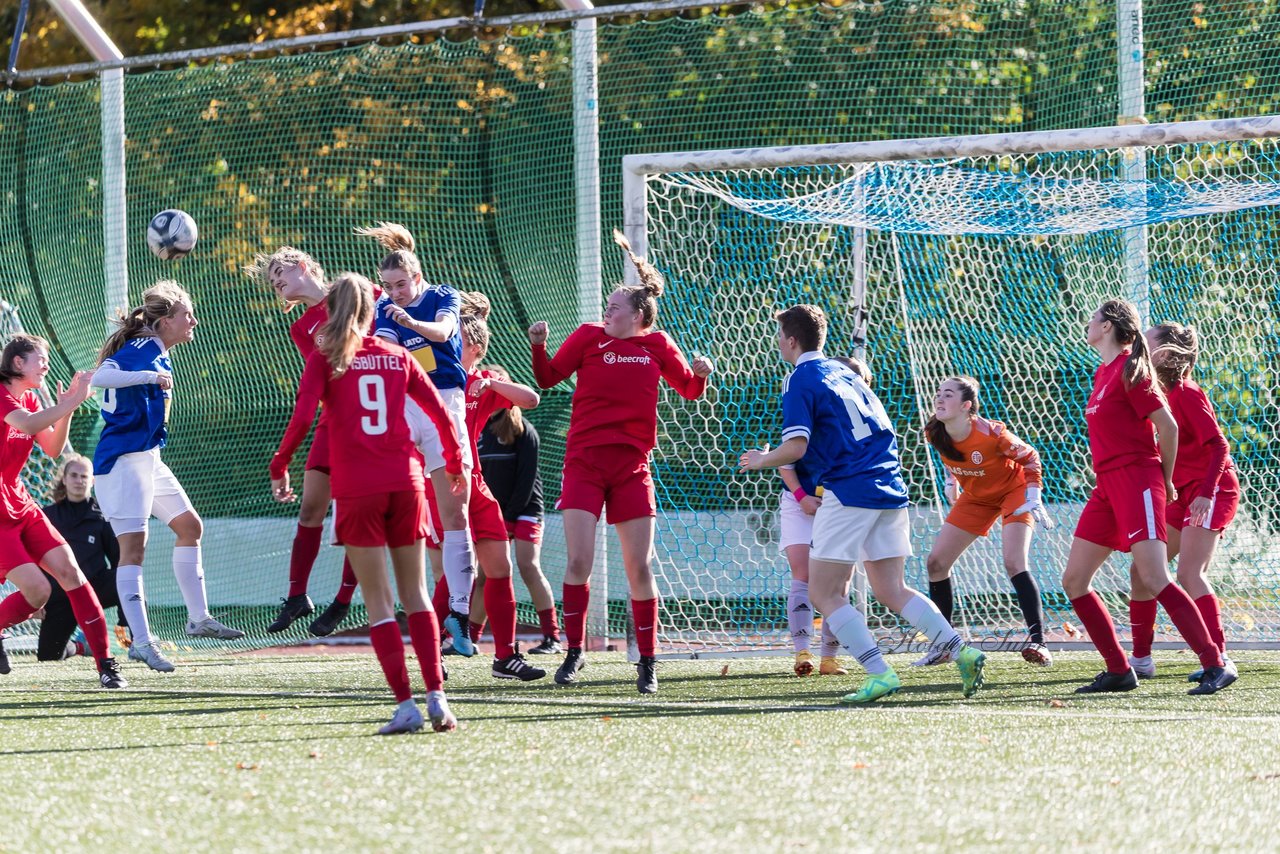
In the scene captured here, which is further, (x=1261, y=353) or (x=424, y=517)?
(x=1261, y=353)

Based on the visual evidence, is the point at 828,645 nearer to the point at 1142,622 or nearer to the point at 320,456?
the point at 1142,622

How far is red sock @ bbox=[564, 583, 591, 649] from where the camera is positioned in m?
7.33

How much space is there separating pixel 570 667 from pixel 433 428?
1630 mm

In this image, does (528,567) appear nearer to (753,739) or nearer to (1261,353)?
(753,739)

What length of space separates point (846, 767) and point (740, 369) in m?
5.99

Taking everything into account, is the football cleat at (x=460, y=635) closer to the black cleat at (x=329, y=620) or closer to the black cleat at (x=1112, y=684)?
the black cleat at (x=329, y=620)

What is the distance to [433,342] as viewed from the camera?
284 inches

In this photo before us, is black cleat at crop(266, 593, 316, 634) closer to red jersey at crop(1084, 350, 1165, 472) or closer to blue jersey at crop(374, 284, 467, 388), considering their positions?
blue jersey at crop(374, 284, 467, 388)

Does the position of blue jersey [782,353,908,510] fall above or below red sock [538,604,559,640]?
above

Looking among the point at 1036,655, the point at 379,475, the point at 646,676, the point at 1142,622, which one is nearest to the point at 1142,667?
the point at 1142,622

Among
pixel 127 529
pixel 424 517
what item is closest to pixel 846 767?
pixel 424 517

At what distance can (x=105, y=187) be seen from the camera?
11.7 metres

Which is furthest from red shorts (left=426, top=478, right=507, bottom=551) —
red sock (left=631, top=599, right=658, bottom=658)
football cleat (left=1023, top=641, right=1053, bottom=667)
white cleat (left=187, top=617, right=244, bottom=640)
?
football cleat (left=1023, top=641, right=1053, bottom=667)

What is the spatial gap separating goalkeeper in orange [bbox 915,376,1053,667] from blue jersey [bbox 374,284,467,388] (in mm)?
2630
